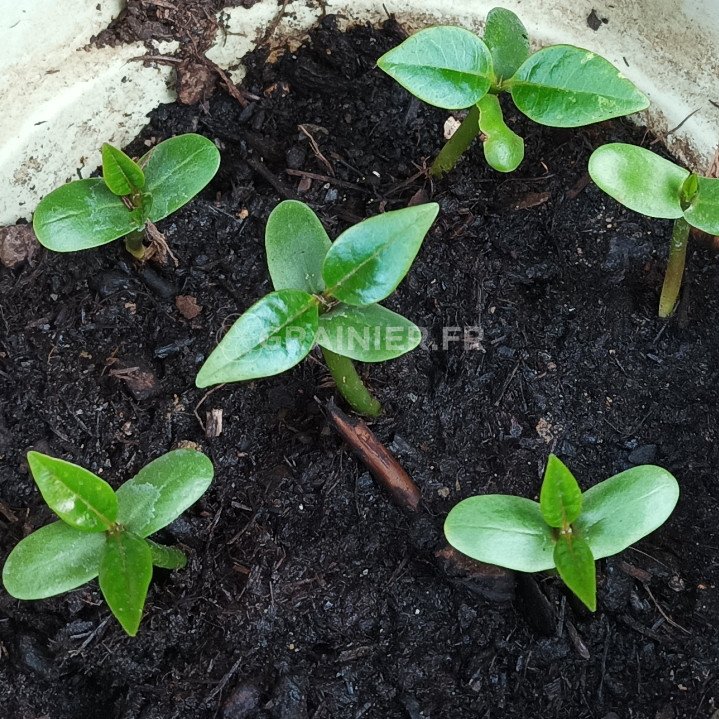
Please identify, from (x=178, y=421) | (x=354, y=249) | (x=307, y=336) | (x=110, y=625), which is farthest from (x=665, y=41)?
(x=110, y=625)

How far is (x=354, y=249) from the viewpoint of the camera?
101 cm

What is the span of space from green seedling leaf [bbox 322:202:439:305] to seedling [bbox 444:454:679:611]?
32cm

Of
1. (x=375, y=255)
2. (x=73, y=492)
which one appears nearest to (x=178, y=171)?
(x=375, y=255)

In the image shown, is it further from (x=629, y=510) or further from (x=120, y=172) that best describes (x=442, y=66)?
(x=629, y=510)

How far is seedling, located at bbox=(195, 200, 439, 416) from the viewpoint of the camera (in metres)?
0.96

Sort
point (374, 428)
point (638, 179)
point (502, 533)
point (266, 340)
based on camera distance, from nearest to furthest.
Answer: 1. point (266, 340)
2. point (502, 533)
3. point (638, 179)
4. point (374, 428)

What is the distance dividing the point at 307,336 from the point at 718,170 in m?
0.91

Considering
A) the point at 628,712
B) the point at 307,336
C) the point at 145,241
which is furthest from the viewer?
the point at 145,241

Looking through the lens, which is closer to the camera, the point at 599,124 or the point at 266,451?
the point at 266,451

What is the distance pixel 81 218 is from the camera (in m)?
1.23

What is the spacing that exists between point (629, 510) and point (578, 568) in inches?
4.8

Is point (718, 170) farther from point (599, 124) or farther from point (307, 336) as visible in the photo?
point (307, 336)

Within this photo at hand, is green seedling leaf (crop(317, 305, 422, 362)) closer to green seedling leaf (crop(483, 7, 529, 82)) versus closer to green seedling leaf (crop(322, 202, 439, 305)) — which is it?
green seedling leaf (crop(322, 202, 439, 305))

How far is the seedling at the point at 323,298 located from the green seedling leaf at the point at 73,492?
0.19m
